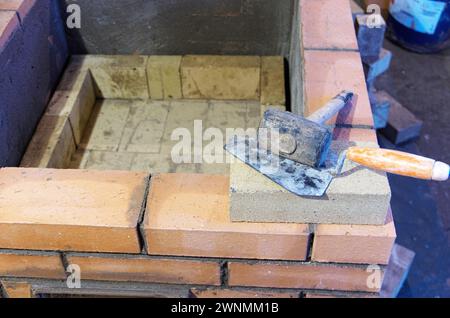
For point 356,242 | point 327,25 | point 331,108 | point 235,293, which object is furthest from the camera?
point 327,25

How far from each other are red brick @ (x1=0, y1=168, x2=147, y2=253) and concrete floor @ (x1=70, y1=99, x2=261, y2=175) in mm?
636

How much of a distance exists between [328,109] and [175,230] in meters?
0.60

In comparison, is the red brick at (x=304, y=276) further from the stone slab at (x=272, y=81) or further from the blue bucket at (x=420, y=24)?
the blue bucket at (x=420, y=24)

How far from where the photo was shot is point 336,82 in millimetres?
1841

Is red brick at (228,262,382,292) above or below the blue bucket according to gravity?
above

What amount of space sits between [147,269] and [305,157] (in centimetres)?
64

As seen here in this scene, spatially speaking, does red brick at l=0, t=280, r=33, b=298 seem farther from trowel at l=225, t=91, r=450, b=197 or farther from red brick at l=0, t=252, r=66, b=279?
trowel at l=225, t=91, r=450, b=197

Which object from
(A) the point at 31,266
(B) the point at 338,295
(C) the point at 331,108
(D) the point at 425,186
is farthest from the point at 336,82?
(D) the point at 425,186

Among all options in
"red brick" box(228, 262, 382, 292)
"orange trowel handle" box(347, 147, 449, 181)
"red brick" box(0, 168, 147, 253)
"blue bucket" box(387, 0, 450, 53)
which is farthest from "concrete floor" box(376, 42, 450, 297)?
"red brick" box(0, 168, 147, 253)

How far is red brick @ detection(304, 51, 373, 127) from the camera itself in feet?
5.63

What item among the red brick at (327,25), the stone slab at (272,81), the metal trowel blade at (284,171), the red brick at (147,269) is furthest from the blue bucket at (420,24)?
the red brick at (147,269)

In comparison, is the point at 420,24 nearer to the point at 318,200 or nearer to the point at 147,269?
the point at 318,200

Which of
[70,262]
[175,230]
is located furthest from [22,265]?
[175,230]

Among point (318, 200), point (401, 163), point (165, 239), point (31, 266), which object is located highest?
point (401, 163)
